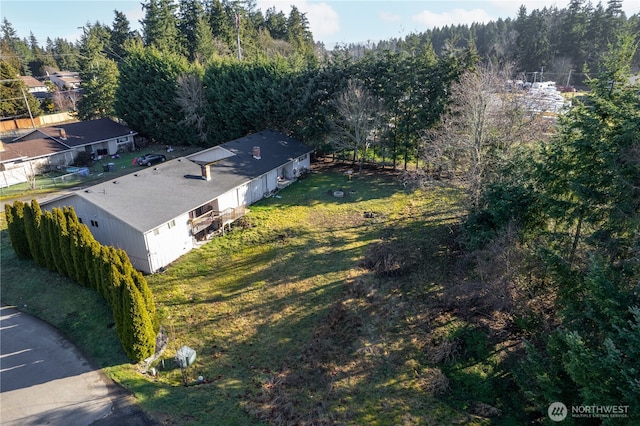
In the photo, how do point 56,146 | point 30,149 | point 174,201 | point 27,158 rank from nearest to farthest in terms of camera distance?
point 174,201 → point 27,158 → point 30,149 → point 56,146

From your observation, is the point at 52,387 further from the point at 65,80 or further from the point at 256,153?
the point at 65,80

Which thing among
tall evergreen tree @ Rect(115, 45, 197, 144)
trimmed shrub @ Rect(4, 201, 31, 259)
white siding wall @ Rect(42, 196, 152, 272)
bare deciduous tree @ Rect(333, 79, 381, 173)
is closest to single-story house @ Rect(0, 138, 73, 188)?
tall evergreen tree @ Rect(115, 45, 197, 144)

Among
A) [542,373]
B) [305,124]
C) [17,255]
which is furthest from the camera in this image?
[305,124]

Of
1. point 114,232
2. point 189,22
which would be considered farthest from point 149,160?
point 189,22

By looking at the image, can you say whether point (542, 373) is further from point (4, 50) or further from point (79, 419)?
point (4, 50)

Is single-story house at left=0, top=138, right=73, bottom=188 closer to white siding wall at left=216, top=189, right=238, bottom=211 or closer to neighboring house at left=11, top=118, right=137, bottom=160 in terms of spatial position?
neighboring house at left=11, top=118, right=137, bottom=160

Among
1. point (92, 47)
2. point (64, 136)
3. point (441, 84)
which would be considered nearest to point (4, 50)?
point (92, 47)
